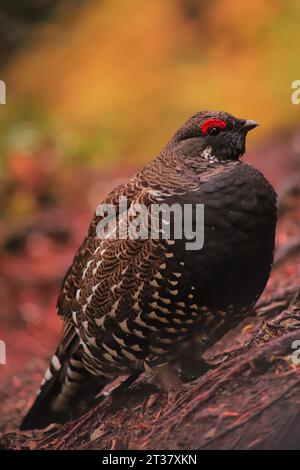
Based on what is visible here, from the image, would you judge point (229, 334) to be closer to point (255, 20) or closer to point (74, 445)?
point (74, 445)

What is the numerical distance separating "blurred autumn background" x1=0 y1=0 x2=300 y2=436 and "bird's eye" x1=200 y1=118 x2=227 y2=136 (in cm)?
354

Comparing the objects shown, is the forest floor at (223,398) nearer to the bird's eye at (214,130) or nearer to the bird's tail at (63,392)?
the bird's tail at (63,392)

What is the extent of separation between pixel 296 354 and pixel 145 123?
8.88m

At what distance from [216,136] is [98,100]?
29.5ft

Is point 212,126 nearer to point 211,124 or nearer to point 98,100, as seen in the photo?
point 211,124

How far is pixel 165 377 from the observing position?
4.31 m

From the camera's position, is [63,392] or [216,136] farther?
[63,392]

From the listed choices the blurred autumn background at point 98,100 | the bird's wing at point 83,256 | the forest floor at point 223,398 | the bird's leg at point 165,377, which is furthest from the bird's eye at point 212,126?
the blurred autumn background at point 98,100

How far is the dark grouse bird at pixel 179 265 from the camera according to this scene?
3.89 metres

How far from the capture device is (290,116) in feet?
35.8

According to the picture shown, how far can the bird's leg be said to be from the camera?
14.0ft

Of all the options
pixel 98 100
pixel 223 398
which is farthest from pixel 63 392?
pixel 98 100

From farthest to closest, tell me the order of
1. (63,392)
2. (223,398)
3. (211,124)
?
(63,392)
(211,124)
(223,398)

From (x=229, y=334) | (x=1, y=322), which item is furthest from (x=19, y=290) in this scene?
(x=229, y=334)
